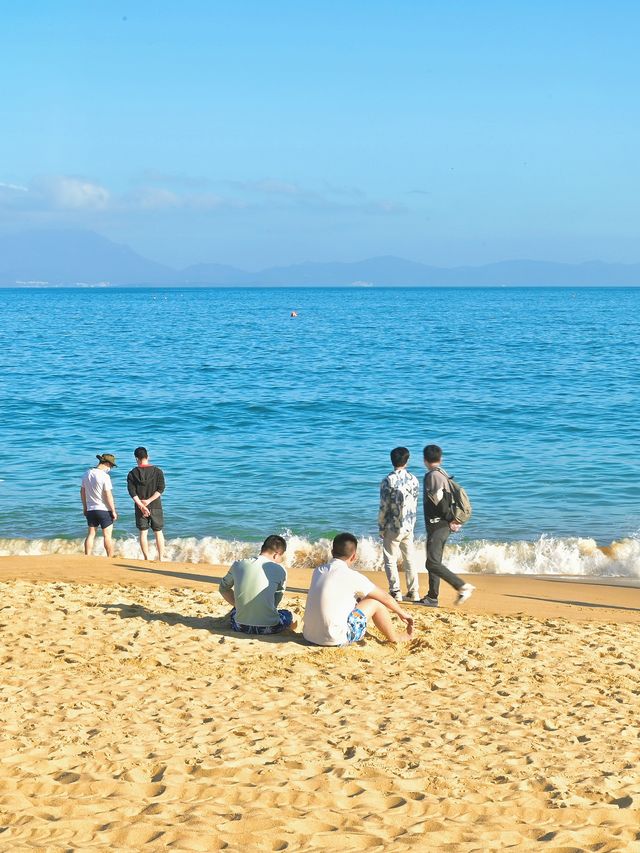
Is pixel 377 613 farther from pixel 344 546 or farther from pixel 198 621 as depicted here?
pixel 198 621

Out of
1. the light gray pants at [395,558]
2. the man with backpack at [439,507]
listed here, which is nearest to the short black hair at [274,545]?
the light gray pants at [395,558]

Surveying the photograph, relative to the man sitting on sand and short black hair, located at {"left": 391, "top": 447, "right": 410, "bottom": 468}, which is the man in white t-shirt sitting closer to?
the man sitting on sand

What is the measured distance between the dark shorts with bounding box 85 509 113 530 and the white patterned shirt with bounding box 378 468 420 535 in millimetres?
4322

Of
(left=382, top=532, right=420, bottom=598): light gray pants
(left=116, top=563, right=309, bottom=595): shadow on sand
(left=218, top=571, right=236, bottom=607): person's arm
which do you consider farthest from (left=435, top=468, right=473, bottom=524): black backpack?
(left=218, top=571, right=236, bottom=607): person's arm

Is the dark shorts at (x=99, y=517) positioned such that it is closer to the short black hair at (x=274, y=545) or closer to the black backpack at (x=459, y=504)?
the short black hair at (x=274, y=545)

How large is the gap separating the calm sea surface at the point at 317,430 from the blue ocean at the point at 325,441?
7 cm

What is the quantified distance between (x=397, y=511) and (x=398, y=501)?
4.9 inches

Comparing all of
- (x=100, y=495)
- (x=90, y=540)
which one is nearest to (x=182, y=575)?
(x=100, y=495)

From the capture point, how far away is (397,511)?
10.1m

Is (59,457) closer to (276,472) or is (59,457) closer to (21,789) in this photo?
(276,472)

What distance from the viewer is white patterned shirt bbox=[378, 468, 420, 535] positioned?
10.1m

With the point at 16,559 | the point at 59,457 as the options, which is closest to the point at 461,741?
the point at 16,559

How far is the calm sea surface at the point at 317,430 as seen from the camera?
1656 centimetres

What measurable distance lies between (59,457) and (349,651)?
14597mm
